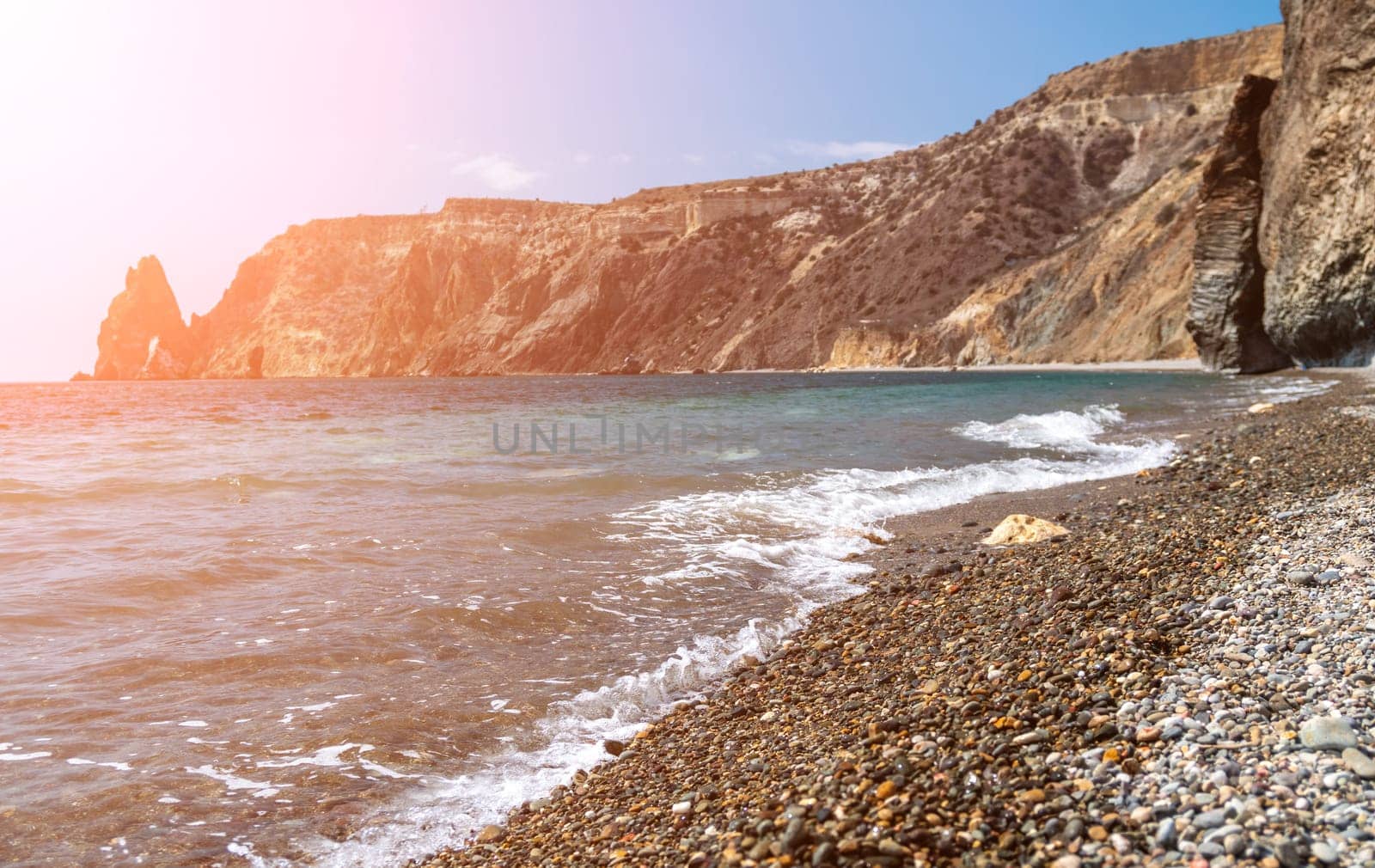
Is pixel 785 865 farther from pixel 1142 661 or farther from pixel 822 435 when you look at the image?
pixel 822 435

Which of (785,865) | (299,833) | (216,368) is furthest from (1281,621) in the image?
(216,368)

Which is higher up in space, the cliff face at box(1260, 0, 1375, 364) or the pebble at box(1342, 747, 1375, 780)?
the cliff face at box(1260, 0, 1375, 364)

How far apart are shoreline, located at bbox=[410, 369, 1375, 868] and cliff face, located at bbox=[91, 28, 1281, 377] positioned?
236 feet

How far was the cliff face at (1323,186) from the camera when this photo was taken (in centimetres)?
3478

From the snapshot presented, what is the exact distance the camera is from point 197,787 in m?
4.94

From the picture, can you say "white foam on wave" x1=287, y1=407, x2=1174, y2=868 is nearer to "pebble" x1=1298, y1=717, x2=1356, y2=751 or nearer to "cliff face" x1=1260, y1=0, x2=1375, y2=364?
"pebble" x1=1298, y1=717, x2=1356, y2=751

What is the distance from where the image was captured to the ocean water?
15.9 feet

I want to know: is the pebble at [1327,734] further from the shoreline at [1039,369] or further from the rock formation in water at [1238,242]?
the rock formation in water at [1238,242]

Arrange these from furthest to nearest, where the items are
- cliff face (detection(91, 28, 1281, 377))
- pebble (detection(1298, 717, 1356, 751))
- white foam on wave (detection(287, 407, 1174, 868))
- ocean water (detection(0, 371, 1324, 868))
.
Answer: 1. cliff face (detection(91, 28, 1281, 377))
2. ocean water (detection(0, 371, 1324, 868))
3. white foam on wave (detection(287, 407, 1174, 868))
4. pebble (detection(1298, 717, 1356, 751))

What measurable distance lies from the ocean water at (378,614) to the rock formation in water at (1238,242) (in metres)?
36.0

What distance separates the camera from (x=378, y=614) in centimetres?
812

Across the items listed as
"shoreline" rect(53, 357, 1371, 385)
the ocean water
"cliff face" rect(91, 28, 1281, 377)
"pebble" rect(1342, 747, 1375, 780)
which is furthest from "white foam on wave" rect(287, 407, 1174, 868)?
"cliff face" rect(91, 28, 1281, 377)

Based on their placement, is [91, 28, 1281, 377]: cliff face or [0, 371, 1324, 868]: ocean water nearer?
[0, 371, 1324, 868]: ocean water

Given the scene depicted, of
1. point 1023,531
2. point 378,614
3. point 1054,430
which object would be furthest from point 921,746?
point 1054,430
